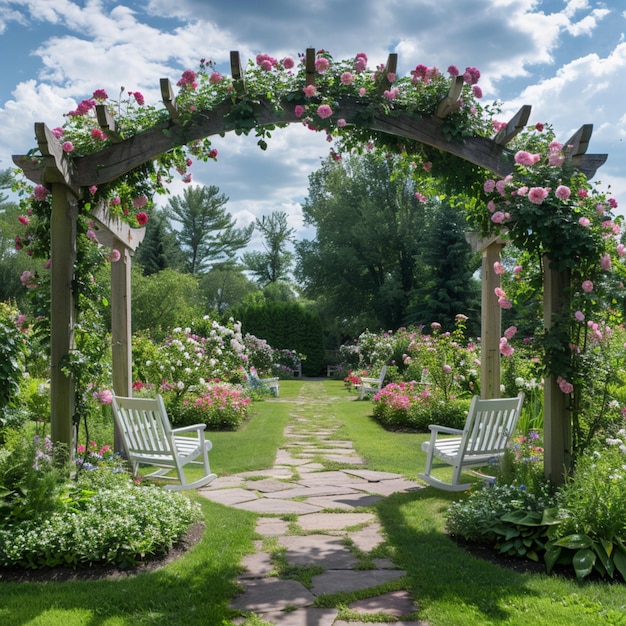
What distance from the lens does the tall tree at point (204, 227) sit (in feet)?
109

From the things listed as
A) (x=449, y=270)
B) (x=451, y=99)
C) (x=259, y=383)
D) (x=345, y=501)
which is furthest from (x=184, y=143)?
(x=449, y=270)

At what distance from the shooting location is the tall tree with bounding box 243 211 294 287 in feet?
117

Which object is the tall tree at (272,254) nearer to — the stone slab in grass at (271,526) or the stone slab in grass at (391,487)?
the stone slab in grass at (391,487)

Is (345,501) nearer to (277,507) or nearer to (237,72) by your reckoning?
(277,507)

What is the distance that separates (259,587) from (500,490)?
1741mm

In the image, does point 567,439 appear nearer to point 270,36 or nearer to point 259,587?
point 259,587

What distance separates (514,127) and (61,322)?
342cm

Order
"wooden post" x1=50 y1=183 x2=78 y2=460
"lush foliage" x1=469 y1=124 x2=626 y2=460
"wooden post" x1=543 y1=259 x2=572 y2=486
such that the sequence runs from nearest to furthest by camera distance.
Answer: "lush foliage" x1=469 y1=124 x2=626 y2=460 < "wooden post" x1=543 y1=259 x2=572 y2=486 < "wooden post" x1=50 y1=183 x2=78 y2=460

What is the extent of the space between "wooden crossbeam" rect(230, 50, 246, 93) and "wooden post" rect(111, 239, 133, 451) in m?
2.36

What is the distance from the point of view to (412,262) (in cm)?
2634

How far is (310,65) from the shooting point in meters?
4.17

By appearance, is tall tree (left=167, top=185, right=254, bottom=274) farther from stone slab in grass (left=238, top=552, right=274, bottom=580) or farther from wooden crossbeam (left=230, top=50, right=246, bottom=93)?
stone slab in grass (left=238, top=552, right=274, bottom=580)

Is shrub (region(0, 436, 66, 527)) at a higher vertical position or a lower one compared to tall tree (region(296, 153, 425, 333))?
lower

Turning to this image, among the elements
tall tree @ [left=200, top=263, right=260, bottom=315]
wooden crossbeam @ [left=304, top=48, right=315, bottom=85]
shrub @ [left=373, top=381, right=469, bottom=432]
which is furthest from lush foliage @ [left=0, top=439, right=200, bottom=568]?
tall tree @ [left=200, top=263, right=260, bottom=315]
